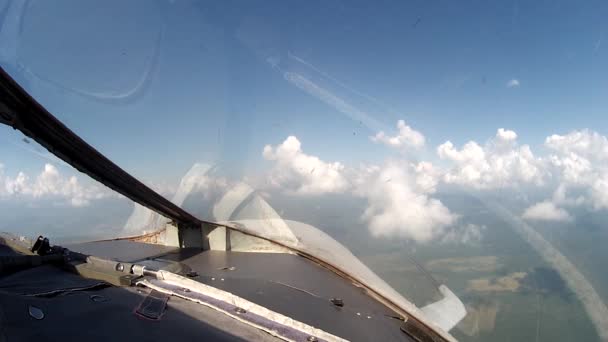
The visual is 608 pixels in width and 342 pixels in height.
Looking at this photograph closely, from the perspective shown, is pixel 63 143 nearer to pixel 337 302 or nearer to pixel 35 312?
pixel 35 312

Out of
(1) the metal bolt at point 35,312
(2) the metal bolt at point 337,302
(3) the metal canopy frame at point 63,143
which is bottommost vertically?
(1) the metal bolt at point 35,312

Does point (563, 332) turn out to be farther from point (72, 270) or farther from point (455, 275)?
point (72, 270)

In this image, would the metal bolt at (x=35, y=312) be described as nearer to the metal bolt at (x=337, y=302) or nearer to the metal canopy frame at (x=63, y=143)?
the metal bolt at (x=337, y=302)

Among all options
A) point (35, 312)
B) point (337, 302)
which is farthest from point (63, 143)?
point (337, 302)

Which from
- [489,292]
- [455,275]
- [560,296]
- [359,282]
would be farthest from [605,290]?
[359,282]

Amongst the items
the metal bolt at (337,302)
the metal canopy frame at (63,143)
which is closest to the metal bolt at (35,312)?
the metal bolt at (337,302)

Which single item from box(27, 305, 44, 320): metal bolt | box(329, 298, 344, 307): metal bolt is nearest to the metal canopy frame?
box(27, 305, 44, 320): metal bolt

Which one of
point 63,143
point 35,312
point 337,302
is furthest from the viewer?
point 63,143

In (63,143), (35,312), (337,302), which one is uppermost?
(63,143)

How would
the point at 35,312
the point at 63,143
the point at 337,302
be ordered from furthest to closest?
the point at 63,143 < the point at 337,302 < the point at 35,312

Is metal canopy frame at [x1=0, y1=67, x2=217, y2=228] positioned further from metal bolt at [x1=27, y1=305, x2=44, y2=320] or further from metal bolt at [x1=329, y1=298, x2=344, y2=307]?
metal bolt at [x1=329, y1=298, x2=344, y2=307]

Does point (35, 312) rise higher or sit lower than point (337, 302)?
lower
